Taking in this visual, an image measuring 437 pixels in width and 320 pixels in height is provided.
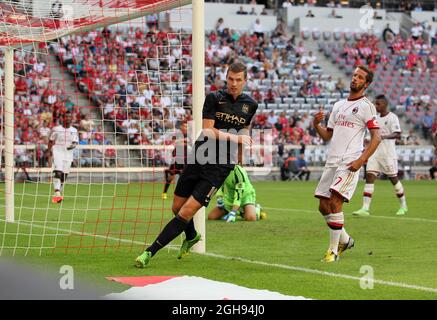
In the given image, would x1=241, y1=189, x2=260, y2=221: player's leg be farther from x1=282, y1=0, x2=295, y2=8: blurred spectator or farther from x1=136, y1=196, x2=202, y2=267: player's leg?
x1=282, y1=0, x2=295, y2=8: blurred spectator

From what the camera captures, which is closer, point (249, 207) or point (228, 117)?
point (228, 117)

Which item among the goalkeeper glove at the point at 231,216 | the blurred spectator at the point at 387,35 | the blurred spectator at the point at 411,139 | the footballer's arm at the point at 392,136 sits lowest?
the blurred spectator at the point at 411,139

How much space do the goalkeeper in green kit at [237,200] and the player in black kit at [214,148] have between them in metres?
6.19

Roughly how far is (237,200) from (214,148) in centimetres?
665

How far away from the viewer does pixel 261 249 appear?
40.0ft

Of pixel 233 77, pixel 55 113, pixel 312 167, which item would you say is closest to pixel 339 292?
pixel 233 77

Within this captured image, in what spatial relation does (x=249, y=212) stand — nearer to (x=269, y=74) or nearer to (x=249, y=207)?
(x=249, y=207)

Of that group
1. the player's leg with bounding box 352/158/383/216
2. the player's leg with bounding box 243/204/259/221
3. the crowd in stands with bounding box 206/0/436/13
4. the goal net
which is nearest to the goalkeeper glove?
the player's leg with bounding box 243/204/259/221

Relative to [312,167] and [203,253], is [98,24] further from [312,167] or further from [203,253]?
[312,167]

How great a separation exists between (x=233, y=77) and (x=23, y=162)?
23022mm

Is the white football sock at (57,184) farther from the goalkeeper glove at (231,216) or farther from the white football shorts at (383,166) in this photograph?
the white football shorts at (383,166)

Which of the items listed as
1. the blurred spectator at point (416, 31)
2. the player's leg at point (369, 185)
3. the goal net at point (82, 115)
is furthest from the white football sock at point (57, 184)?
the blurred spectator at point (416, 31)

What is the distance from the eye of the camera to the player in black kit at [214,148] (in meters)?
10.3

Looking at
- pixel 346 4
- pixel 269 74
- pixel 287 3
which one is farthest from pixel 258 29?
pixel 346 4
